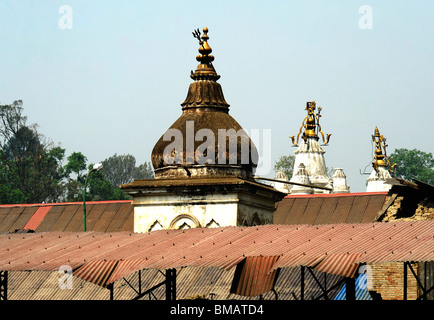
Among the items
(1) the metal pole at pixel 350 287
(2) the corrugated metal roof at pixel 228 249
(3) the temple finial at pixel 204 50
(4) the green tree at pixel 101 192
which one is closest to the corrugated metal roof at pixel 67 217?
(3) the temple finial at pixel 204 50

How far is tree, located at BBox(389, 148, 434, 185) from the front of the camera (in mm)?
127494

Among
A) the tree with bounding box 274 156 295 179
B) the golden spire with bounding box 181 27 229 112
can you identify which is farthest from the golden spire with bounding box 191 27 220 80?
the tree with bounding box 274 156 295 179

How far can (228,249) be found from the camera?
79.3ft

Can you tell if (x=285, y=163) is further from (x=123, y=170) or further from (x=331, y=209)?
(x=331, y=209)

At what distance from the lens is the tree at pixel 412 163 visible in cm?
12749

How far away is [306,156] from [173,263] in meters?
55.6

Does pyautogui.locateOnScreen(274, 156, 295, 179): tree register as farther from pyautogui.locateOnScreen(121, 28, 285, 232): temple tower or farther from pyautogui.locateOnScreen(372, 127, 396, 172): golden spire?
pyautogui.locateOnScreen(121, 28, 285, 232): temple tower

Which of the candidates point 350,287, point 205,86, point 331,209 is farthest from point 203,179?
point 331,209

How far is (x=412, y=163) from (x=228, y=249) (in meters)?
108

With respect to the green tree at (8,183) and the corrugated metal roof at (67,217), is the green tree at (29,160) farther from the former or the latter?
the corrugated metal roof at (67,217)

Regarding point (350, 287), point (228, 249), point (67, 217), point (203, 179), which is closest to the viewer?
point (350, 287)
